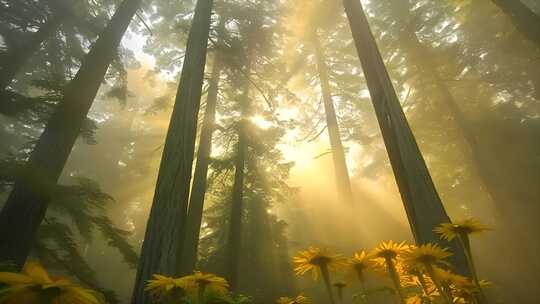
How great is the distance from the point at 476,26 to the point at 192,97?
15502 mm

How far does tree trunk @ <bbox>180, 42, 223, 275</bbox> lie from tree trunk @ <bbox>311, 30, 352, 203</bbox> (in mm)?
5956

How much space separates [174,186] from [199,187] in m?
5.51

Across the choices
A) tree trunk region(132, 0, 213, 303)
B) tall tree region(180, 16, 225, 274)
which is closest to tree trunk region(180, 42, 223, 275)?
tall tree region(180, 16, 225, 274)

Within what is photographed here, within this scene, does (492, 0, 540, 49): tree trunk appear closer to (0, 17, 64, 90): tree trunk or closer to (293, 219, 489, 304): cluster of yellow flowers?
(293, 219, 489, 304): cluster of yellow flowers

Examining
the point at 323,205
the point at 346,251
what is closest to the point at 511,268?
the point at 346,251

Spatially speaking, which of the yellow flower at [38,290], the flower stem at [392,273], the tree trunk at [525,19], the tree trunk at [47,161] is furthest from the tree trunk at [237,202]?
the yellow flower at [38,290]

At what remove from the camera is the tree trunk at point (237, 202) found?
Answer: 9.34m

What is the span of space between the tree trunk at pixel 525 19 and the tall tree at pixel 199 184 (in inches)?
242

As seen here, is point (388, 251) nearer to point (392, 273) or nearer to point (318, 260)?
point (392, 273)

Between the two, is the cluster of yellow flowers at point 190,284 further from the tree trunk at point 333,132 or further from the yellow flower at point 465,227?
the tree trunk at point 333,132

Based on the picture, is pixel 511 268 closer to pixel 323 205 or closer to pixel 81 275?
pixel 323 205

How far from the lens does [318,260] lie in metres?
1.96

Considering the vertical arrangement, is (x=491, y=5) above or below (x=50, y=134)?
above

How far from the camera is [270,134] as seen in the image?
1190cm
